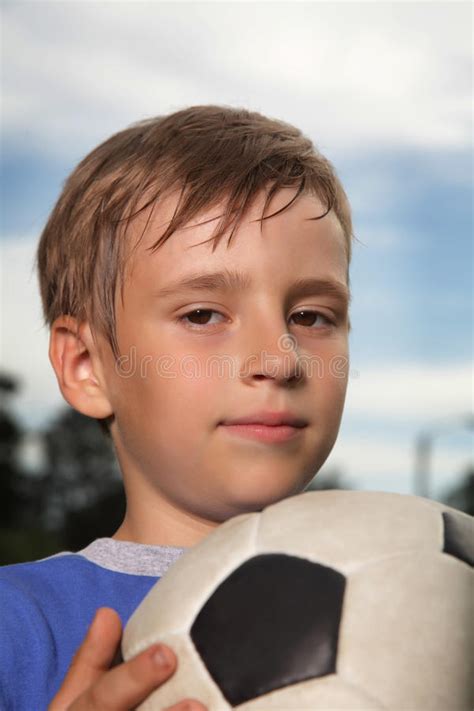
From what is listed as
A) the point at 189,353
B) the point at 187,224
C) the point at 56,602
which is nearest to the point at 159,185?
the point at 187,224

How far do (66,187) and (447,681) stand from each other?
2.56 meters

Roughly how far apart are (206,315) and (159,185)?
0.52 m

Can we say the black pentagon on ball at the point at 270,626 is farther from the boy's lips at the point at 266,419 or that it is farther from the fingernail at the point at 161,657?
the boy's lips at the point at 266,419

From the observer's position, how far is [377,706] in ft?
6.98

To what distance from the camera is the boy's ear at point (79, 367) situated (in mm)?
3650

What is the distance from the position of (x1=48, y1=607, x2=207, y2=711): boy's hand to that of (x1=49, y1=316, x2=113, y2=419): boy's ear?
1.19 m

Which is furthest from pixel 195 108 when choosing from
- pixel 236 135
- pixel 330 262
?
pixel 330 262

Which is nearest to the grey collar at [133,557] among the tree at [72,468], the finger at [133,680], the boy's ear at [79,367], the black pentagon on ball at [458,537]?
the boy's ear at [79,367]

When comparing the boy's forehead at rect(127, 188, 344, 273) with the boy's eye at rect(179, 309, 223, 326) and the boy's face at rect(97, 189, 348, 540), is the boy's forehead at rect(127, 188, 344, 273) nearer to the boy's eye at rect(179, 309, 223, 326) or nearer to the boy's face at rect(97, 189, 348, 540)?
the boy's face at rect(97, 189, 348, 540)

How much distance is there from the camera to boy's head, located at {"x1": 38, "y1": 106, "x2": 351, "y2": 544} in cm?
317

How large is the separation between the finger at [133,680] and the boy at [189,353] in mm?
602

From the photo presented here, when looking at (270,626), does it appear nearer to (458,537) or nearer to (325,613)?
(325,613)

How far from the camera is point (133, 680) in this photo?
7.73ft

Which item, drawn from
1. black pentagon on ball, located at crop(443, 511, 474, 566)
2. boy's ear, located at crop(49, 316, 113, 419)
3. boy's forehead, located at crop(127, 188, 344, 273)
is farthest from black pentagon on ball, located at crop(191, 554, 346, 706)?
boy's ear, located at crop(49, 316, 113, 419)
